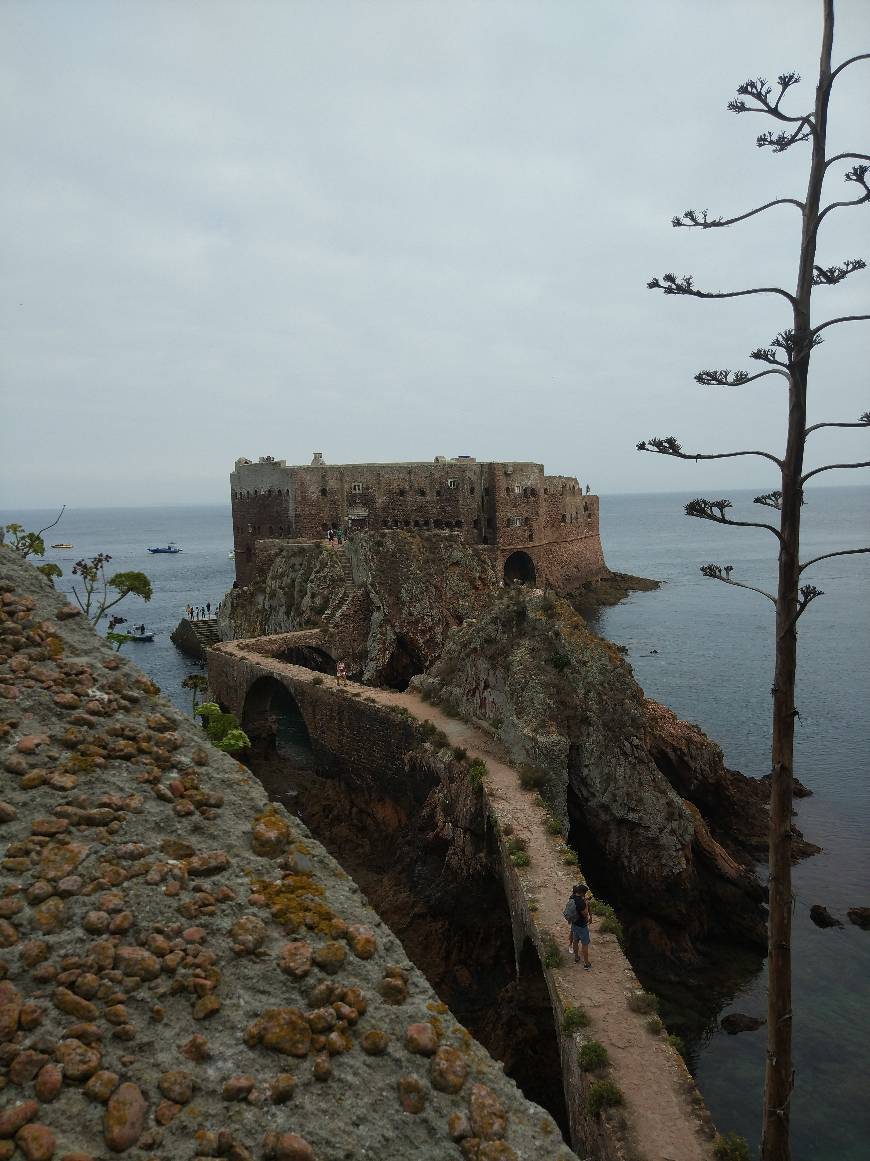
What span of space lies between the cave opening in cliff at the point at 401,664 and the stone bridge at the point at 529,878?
4.10m

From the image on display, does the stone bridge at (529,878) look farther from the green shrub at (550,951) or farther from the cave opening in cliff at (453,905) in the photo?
the cave opening in cliff at (453,905)

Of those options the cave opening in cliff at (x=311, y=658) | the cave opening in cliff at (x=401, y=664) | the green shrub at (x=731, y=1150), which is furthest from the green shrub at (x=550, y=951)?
the cave opening in cliff at (x=311, y=658)

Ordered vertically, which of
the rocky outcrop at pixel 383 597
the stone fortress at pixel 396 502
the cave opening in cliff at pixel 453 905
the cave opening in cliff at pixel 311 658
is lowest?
the cave opening in cliff at pixel 453 905

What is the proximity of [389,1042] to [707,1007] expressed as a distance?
18.9 m

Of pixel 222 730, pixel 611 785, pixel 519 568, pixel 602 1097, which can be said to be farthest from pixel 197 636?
pixel 602 1097

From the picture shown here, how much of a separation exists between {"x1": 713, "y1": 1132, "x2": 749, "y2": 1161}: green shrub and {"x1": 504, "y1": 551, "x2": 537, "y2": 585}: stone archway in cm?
5505

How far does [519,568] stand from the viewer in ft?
225

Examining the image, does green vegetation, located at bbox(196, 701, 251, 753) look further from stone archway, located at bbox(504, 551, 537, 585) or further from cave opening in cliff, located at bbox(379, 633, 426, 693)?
stone archway, located at bbox(504, 551, 537, 585)

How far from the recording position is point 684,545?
181 meters

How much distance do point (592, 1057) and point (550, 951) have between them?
117 inches

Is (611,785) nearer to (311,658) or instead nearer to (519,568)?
(311,658)

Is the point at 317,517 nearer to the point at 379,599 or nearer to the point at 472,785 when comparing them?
the point at 379,599

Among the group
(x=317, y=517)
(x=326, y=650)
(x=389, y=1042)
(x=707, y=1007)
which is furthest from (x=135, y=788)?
(x=317, y=517)

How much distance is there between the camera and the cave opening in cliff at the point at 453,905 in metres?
18.0
